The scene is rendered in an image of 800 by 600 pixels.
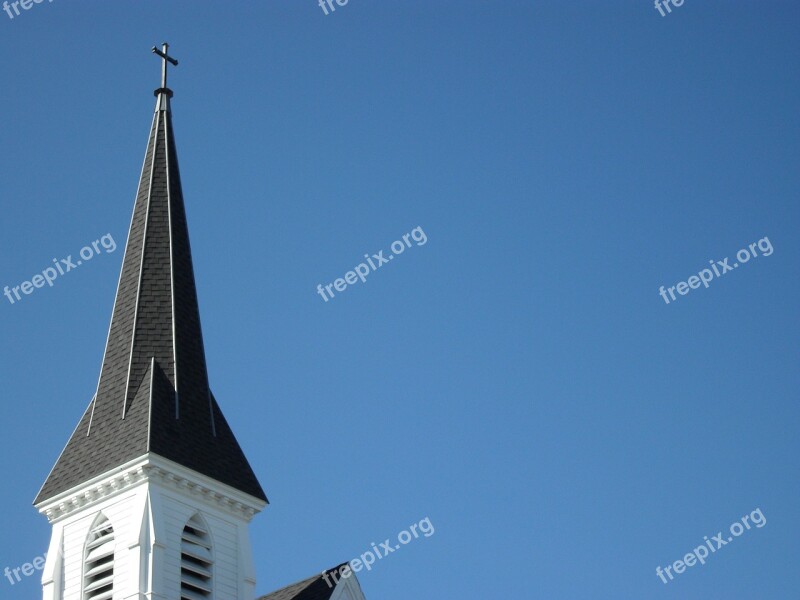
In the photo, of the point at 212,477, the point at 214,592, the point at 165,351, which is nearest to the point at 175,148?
the point at 165,351

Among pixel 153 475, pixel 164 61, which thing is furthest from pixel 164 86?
pixel 153 475

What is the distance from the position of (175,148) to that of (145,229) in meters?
3.43

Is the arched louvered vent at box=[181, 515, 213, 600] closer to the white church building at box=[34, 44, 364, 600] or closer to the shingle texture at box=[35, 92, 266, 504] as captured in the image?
the white church building at box=[34, 44, 364, 600]

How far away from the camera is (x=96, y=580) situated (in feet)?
129

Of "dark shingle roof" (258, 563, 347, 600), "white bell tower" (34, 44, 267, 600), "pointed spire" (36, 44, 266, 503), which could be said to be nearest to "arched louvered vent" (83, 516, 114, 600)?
"white bell tower" (34, 44, 267, 600)

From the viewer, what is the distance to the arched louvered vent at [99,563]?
3903 centimetres

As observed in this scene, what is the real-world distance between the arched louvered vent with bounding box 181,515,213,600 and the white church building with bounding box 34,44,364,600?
A: 3cm

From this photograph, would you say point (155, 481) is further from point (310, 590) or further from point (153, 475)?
point (310, 590)

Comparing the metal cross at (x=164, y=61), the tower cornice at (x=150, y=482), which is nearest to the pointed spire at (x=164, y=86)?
the metal cross at (x=164, y=61)

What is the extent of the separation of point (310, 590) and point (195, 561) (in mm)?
2871

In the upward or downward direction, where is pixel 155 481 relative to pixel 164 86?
downward

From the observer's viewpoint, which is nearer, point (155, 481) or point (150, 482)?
point (150, 482)

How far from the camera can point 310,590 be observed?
3997 cm

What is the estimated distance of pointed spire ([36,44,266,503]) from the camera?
134ft
